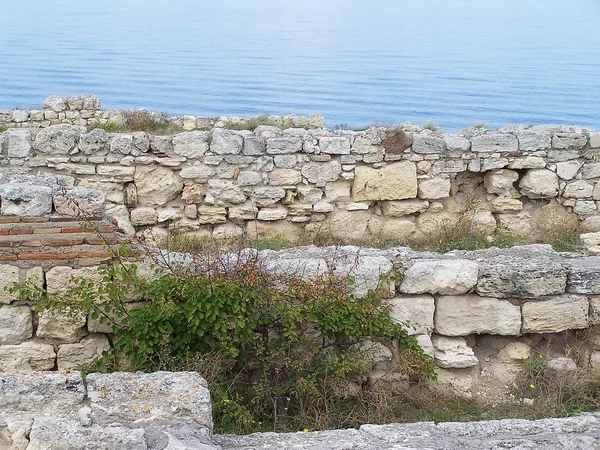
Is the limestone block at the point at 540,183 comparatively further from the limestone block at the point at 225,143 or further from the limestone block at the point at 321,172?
the limestone block at the point at 225,143

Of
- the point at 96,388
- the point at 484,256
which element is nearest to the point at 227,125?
the point at 484,256

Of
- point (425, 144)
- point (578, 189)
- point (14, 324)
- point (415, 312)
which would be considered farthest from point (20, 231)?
point (578, 189)

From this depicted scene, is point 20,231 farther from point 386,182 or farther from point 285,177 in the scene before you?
point 386,182

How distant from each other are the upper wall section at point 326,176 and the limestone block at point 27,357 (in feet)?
11.7

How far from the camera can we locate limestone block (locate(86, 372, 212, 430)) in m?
3.48

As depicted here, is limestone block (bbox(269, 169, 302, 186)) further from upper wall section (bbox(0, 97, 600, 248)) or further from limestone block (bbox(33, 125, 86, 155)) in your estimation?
limestone block (bbox(33, 125, 86, 155))

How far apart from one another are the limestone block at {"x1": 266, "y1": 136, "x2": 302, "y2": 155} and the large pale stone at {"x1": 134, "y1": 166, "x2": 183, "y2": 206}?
1.16m

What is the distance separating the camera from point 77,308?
4793 millimetres

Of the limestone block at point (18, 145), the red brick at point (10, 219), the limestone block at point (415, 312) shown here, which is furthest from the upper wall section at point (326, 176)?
the red brick at point (10, 219)

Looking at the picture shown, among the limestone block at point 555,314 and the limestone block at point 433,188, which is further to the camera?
the limestone block at point 433,188

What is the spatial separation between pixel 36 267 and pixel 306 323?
1886 mm

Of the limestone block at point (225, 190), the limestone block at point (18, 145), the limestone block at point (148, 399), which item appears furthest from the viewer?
the limestone block at point (225, 190)

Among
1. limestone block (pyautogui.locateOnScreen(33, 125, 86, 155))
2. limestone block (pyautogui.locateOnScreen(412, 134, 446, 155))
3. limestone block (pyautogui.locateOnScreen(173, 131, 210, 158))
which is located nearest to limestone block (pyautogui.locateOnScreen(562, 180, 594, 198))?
limestone block (pyautogui.locateOnScreen(412, 134, 446, 155))

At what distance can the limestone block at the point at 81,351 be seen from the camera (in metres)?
5.07
